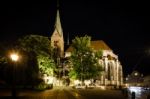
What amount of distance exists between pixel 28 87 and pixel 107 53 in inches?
3016

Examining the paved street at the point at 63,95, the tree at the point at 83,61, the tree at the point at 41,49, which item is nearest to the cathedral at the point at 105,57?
the tree at the point at 83,61

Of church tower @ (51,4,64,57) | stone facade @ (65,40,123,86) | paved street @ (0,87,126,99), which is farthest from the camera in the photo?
church tower @ (51,4,64,57)

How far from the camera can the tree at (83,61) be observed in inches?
3381

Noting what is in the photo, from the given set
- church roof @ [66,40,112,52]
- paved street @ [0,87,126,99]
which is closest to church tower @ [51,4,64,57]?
church roof @ [66,40,112,52]

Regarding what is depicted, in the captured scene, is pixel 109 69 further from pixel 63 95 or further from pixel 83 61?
pixel 63 95

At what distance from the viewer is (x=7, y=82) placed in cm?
5516

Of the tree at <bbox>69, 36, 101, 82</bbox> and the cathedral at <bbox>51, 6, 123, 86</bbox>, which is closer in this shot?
the tree at <bbox>69, 36, 101, 82</bbox>

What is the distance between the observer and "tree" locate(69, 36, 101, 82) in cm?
8588

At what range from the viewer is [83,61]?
87125mm

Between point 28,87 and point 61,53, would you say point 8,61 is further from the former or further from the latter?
point 61,53

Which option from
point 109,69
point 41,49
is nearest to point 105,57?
point 109,69

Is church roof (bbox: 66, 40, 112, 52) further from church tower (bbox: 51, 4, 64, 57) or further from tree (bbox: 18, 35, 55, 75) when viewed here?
tree (bbox: 18, 35, 55, 75)

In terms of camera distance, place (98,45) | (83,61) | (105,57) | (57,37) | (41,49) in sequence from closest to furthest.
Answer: (41,49), (83,61), (105,57), (57,37), (98,45)

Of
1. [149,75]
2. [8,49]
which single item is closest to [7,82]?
[8,49]
